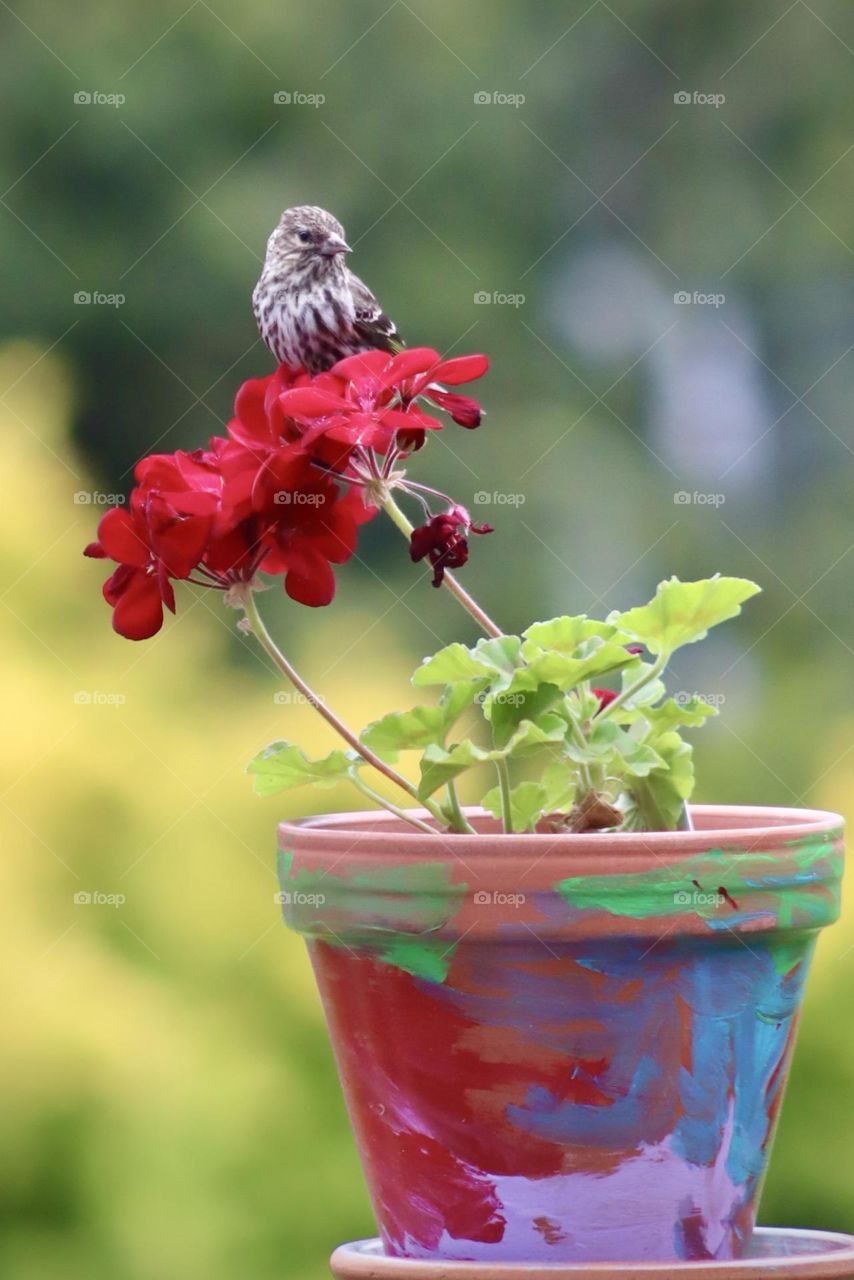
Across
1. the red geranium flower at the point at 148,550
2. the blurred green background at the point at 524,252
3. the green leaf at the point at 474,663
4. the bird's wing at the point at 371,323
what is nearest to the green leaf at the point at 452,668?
the green leaf at the point at 474,663

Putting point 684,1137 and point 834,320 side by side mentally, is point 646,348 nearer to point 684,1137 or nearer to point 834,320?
point 834,320

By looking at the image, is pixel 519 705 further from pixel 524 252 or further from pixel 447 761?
pixel 524 252

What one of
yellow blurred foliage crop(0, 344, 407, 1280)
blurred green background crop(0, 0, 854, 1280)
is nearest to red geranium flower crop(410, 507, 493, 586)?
yellow blurred foliage crop(0, 344, 407, 1280)

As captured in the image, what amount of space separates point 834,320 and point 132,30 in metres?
1.38

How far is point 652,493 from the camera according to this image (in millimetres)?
2475

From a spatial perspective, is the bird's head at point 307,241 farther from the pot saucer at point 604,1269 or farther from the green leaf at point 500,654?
the pot saucer at point 604,1269

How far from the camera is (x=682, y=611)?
662mm

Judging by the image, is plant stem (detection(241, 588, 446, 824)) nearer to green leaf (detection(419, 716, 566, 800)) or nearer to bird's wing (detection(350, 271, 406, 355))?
green leaf (detection(419, 716, 566, 800))

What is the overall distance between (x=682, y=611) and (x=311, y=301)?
268 mm

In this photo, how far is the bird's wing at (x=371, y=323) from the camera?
80cm

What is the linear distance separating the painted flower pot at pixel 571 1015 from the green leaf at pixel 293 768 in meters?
0.05

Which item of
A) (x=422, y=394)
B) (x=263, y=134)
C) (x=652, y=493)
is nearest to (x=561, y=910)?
(x=422, y=394)

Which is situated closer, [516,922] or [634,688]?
[516,922]

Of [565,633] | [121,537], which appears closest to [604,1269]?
[565,633]
